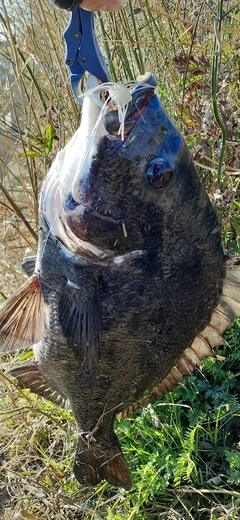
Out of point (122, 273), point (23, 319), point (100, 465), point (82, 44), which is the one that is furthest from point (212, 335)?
point (82, 44)

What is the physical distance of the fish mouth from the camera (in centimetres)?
135

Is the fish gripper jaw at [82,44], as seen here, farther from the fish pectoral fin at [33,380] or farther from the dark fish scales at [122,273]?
the fish pectoral fin at [33,380]

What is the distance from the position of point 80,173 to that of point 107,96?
0.75 ft

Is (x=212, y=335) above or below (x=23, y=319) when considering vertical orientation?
below

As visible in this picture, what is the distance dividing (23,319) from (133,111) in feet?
2.89

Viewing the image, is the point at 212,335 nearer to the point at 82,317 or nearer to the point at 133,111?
the point at 82,317

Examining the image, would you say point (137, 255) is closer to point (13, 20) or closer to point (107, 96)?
point (107, 96)

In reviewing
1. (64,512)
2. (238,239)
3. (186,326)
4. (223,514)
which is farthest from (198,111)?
(64,512)

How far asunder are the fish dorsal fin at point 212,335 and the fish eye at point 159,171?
0.45 metres

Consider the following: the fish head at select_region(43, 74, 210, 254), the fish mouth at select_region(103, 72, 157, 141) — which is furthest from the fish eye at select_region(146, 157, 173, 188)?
the fish mouth at select_region(103, 72, 157, 141)

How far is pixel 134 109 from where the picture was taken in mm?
1368

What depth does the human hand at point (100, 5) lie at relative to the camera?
1.49 metres

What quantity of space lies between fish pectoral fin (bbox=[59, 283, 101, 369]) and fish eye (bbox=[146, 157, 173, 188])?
1.37ft

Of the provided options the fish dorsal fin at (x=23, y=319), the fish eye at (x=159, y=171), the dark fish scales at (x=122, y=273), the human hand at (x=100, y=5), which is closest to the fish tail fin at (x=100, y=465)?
the dark fish scales at (x=122, y=273)
